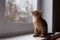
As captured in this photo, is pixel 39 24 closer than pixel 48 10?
Yes

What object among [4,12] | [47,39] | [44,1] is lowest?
[47,39]

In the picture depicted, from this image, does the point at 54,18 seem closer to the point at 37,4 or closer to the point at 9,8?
the point at 37,4

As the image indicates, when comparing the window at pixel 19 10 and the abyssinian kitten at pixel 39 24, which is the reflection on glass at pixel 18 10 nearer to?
the window at pixel 19 10

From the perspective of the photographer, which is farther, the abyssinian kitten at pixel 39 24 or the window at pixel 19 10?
the window at pixel 19 10

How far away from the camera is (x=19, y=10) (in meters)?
1.17

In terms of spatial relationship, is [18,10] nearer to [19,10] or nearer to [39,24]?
[19,10]

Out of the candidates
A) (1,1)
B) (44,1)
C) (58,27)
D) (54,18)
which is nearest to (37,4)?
(44,1)

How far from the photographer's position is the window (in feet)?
3.59

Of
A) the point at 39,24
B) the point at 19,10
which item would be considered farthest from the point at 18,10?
the point at 39,24

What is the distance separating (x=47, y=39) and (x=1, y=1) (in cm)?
48

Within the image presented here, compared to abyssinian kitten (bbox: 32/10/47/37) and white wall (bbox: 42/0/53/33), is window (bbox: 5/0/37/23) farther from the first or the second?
abyssinian kitten (bbox: 32/10/47/37)

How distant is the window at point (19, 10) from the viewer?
1094mm

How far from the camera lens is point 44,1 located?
1.32 meters

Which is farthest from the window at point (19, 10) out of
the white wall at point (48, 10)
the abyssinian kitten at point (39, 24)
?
the abyssinian kitten at point (39, 24)
